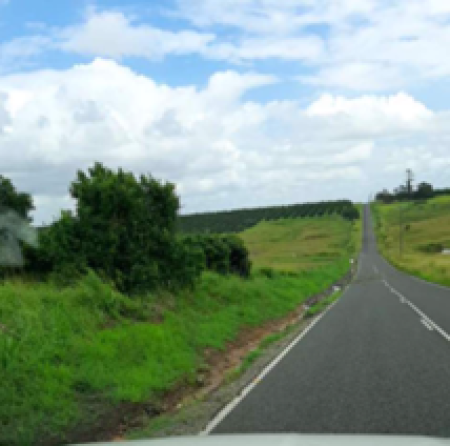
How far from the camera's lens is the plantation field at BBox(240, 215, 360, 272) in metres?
88.6

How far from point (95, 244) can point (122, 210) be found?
1045 mm

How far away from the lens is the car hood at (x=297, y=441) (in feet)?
14.3

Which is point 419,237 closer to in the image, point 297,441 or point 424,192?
point 424,192

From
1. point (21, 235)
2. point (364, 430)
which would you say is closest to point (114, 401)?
point (364, 430)

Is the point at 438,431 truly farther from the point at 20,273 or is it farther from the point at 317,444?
the point at 20,273

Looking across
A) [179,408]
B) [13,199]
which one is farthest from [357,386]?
[13,199]

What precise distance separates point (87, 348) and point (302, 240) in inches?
4475

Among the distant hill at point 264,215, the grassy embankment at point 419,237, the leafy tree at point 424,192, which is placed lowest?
the grassy embankment at point 419,237


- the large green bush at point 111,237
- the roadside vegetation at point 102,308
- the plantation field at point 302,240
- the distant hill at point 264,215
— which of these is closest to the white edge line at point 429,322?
the roadside vegetation at point 102,308

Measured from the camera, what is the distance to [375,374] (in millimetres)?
10234

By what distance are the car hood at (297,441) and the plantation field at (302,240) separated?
73.6 meters

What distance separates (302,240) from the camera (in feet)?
401

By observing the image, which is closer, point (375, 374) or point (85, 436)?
point (85, 436)

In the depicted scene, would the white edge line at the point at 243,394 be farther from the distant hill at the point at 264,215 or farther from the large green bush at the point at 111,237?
the distant hill at the point at 264,215
